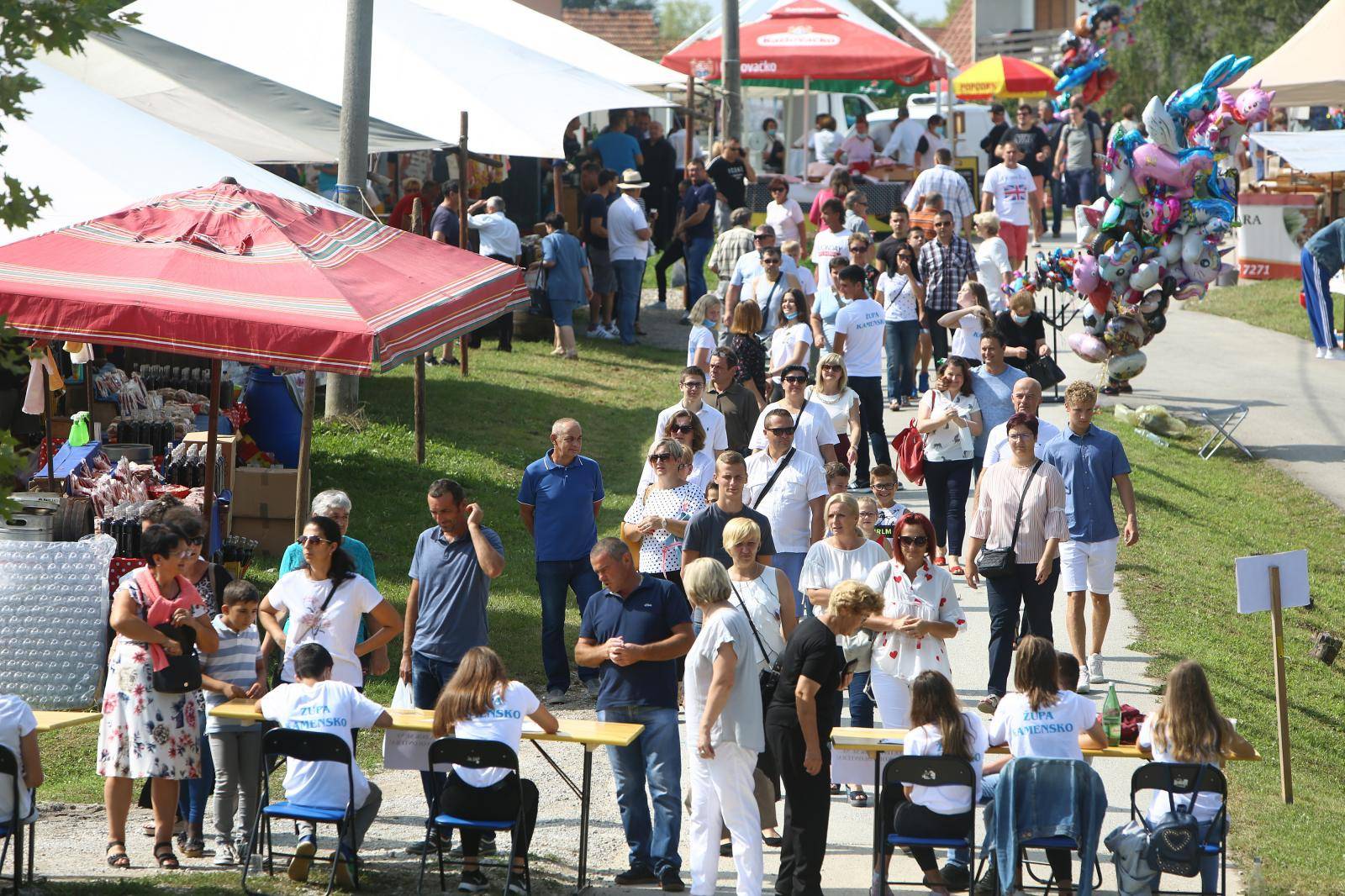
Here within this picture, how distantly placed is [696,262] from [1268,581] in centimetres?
1287

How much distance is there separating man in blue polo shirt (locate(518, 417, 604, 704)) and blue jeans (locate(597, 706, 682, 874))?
2.53 m

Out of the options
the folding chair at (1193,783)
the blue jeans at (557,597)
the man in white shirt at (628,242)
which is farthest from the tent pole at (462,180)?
the folding chair at (1193,783)

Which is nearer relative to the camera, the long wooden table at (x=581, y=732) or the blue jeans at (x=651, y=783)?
the long wooden table at (x=581, y=732)

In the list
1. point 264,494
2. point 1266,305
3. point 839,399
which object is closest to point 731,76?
point 1266,305

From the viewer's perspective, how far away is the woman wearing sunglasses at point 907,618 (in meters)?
8.33

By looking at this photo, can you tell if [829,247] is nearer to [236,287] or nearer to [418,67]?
[418,67]

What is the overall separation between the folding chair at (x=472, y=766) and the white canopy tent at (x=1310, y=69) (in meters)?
14.2

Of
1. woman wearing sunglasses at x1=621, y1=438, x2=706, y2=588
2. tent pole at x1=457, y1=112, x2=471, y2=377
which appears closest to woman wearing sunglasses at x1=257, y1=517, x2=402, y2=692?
woman wearing sunglasses at x1=621, y1=438, x2=706, y2=588

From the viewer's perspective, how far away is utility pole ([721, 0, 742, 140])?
24141mm

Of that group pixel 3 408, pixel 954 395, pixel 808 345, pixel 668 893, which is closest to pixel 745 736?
pixel 668 893

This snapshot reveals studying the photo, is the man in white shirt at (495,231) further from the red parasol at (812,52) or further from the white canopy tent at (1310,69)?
the white canopy tent at (1310,69)

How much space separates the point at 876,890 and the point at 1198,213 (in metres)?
10.8

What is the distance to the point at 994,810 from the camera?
7.06m

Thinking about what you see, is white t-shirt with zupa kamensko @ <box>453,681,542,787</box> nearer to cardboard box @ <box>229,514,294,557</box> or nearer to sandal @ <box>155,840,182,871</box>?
sandal @ <box>155,840,182,871</box>
